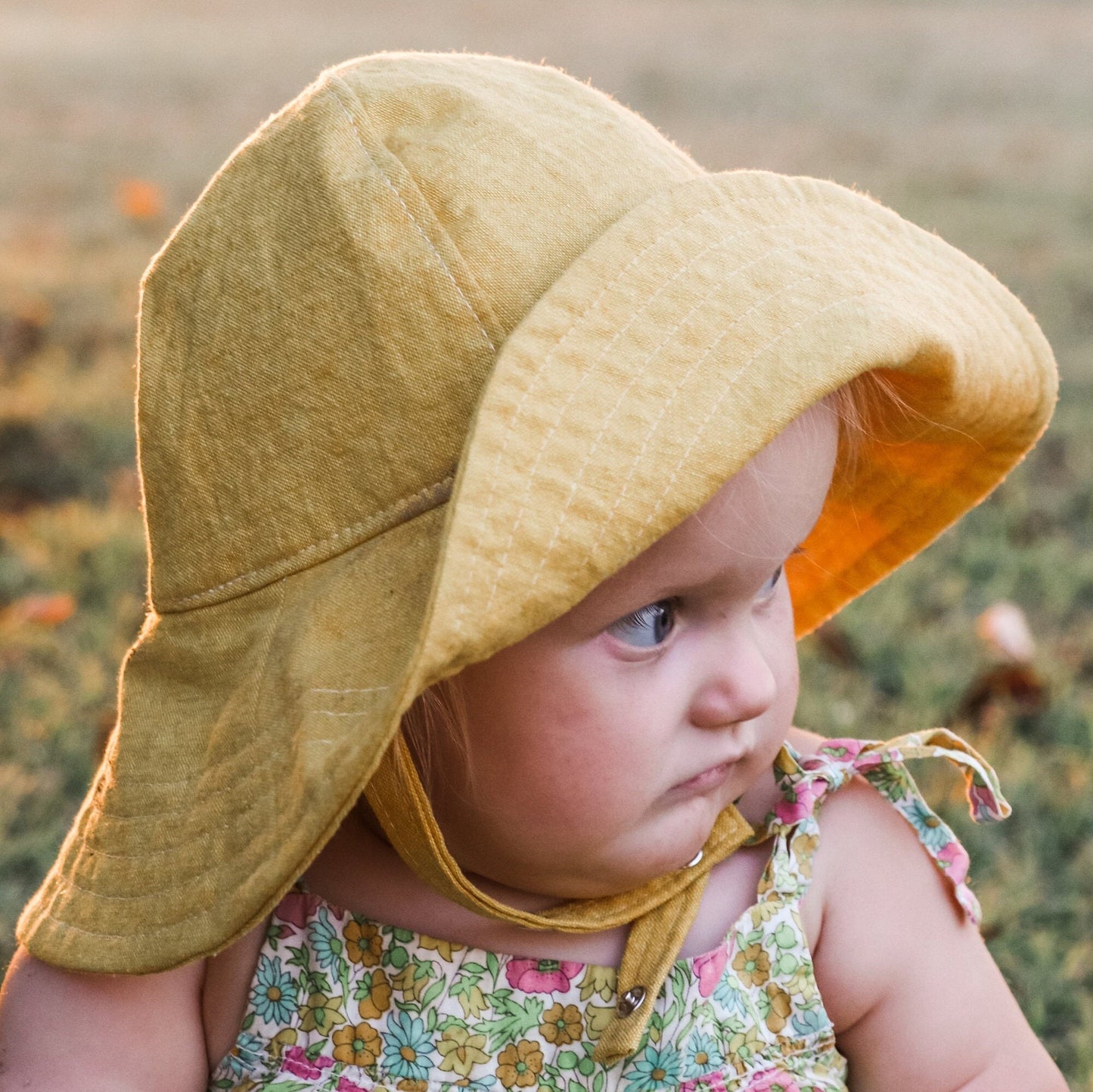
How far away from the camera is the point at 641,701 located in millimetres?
1266

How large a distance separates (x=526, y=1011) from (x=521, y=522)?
24.4 inches

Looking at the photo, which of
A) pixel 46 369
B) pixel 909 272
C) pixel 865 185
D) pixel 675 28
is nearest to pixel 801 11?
pixel 675 28

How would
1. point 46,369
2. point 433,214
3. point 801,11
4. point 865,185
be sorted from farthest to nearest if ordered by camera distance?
point 801,11
point 865,185
point 46,369
point 433,214

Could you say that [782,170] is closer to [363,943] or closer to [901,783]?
[901,783]

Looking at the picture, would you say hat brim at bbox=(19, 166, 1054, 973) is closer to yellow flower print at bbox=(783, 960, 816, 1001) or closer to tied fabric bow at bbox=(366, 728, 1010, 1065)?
tied fabric bow at bbox=(366, 728, 1010, 1065)

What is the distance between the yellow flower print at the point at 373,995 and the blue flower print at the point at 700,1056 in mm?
300

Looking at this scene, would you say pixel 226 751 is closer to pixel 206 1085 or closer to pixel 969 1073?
pixel 206 1085

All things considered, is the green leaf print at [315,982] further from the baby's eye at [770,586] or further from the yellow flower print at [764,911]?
the baby's eye at [770,586]

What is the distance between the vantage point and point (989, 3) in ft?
33.9

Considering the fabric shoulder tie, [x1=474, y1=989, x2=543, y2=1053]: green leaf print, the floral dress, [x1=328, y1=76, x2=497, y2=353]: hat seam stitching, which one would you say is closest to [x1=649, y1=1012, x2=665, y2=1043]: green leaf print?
the floral dress

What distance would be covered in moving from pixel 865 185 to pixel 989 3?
5.91 meters

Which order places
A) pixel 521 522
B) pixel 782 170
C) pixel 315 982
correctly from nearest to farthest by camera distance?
pixel 521 522, pixel 315 982, pixel 782 170

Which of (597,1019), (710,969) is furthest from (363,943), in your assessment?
(710,969)

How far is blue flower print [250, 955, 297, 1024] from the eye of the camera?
1508 millimetres
